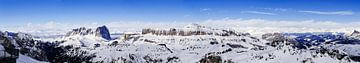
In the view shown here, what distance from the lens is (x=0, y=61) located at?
86438mm

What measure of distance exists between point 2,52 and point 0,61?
1.62m

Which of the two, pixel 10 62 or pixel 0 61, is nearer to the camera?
pixel 0 61

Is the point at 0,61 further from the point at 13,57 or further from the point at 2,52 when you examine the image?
the point at 13,57

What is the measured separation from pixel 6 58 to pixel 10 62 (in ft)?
9.55

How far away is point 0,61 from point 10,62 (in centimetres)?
589

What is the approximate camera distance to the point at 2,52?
3445 inches

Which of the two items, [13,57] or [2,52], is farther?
[13,57]

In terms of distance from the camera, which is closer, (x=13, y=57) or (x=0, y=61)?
(x=0, y=61)

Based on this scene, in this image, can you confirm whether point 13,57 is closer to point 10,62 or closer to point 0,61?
point 10,62

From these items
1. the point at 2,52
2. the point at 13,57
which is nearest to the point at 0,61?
the point at 2,52

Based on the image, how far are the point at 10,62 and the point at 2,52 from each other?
5093 millimetres

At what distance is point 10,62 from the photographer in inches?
3634

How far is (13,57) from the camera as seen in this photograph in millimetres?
93875
